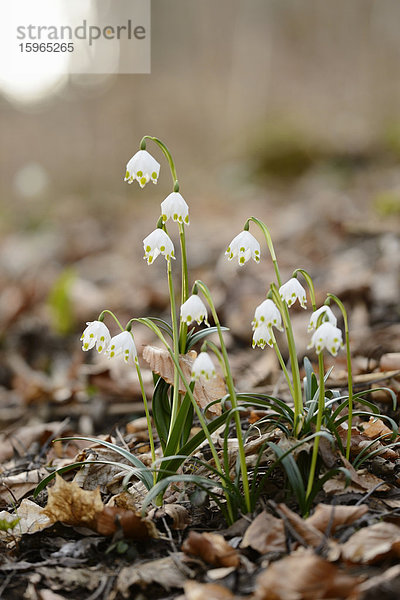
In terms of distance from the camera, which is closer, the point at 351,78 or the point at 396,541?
the point at 396,541

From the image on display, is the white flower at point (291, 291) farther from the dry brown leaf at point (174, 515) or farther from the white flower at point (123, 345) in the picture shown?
the dry brown leaf at point (174, 515)

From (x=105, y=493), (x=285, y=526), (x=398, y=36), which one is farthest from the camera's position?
(x=398, y=36)

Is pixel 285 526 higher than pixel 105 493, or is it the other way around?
pixel 285 526

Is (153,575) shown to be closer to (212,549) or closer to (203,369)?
(212,549)

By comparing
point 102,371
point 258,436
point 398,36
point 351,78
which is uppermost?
point 398,36

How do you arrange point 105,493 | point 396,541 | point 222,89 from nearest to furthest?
point 396,541 → point 105,493 → point 222,89

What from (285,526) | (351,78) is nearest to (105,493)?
(285,526)

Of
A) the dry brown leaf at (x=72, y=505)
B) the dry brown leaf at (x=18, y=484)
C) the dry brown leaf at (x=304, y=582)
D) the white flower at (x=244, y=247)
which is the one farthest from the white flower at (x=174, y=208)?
the dry brown leaf at (x=18, y=484)

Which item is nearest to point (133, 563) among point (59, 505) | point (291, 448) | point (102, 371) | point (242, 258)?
point (59, 505)

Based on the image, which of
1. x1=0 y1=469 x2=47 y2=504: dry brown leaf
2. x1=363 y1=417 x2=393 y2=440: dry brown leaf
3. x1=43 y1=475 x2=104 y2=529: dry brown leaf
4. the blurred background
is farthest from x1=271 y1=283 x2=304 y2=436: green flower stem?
the blurred background

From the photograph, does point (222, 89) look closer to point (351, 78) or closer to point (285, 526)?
point (351, 78)
